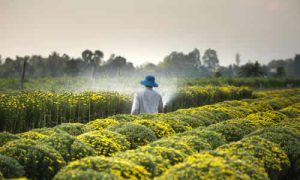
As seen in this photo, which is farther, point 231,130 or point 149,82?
point 149,82

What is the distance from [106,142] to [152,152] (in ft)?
3.74

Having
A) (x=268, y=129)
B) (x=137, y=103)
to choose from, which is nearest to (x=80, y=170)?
(x=268, y=129)

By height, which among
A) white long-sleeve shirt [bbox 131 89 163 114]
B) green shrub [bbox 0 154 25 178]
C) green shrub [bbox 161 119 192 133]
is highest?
white long-sleeve shirt [bbox 131 89 163 114]

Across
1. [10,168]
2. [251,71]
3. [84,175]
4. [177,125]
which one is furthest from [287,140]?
[251,71]

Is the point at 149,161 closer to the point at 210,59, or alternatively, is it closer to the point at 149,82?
the point at 149,82

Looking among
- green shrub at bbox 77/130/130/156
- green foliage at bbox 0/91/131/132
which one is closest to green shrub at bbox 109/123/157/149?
green shrub at bbox 77/130/130/156

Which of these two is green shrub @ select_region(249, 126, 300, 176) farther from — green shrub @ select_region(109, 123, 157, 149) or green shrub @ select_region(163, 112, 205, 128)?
green shrub @ select_region(109, 123, 157, 149)

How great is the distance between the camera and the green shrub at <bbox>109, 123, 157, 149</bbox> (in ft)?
Answer: 26.0

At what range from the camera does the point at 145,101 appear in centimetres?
1153

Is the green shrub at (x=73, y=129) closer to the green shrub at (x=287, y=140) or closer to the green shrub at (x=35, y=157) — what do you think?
the green shrub at (x=35, y=157)

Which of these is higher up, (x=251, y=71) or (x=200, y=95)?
(x=251, y=71)

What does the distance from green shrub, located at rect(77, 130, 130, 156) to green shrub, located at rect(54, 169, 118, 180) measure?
6.45 ft

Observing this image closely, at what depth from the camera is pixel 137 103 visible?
37.8ft

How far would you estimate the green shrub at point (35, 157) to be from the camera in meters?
6.10
